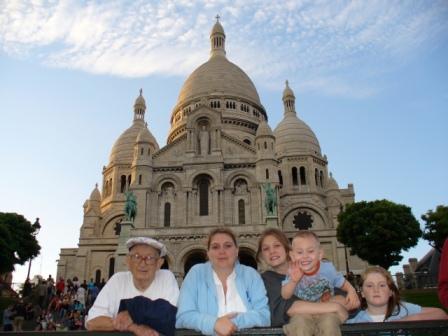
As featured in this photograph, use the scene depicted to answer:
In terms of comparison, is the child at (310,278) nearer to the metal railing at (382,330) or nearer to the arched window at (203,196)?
the metal railing at (382,330)

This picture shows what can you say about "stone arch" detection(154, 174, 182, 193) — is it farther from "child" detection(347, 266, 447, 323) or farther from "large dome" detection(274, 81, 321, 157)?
"child" detection(347, 266, 447, 323)

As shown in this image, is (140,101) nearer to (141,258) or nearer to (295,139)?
(295,139)

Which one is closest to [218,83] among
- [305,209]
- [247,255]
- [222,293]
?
[305,209]

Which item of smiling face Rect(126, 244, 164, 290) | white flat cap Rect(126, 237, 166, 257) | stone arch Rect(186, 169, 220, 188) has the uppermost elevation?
stone arch Rect(186, 169, 220, 188)

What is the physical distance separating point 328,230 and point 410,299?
18696 millimetres

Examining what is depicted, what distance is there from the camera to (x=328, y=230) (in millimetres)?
43500

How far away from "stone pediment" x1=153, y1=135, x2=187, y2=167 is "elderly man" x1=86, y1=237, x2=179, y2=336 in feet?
117

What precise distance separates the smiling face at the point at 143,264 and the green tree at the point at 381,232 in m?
33.0

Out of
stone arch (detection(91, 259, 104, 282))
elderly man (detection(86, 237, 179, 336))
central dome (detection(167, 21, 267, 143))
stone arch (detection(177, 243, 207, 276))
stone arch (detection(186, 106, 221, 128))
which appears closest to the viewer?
elderly man (detection(86, 237, 179, 336))

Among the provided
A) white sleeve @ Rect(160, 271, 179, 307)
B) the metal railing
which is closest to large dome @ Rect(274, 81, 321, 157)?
white sleeve @ Rect(160, 271, 179, 307)

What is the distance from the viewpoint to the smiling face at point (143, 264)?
621cm

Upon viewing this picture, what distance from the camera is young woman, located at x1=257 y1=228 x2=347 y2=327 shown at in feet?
16.8

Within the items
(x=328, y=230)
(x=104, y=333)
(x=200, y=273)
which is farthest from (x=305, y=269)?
(x=328, y=230)

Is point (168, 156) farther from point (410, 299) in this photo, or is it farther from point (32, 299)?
point (410, 299)
